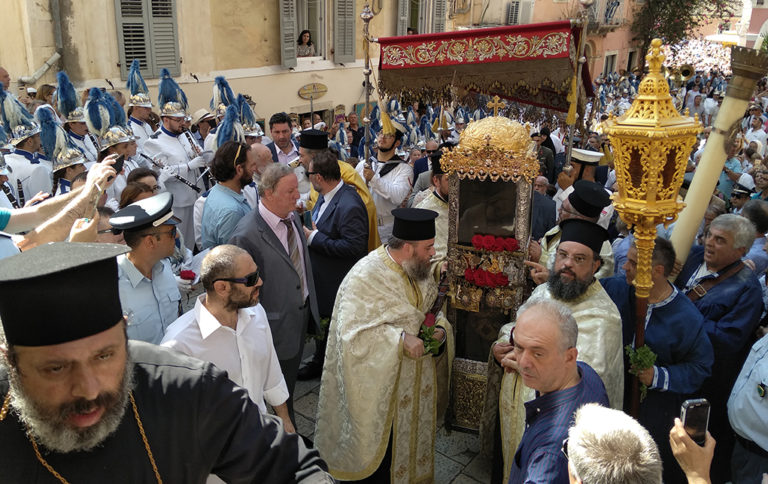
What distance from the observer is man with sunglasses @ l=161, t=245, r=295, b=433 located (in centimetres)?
315

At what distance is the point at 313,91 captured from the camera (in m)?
15.8

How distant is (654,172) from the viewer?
3045 millimetres

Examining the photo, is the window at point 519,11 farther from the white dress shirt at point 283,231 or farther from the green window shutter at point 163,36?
the white dress shirt at point 283,231

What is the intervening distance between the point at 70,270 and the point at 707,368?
3.60m

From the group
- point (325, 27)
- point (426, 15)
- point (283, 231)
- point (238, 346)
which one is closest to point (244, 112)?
point (283, 231)

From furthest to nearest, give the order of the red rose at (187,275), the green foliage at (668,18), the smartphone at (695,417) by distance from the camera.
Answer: the green foliage at (668,18), the red rose at (187,275), the smartphone at (695,417)

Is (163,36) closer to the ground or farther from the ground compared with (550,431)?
farther from the ground

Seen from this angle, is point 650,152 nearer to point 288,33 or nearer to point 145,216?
point 145,216

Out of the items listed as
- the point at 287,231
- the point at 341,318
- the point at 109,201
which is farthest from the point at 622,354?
the point at 109,201

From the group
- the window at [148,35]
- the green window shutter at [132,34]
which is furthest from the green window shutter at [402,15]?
the green window shutter at [132,34]

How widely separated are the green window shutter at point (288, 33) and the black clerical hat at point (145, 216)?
11821 mm

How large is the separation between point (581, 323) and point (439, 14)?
19213mm

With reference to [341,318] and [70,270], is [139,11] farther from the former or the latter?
[70,270]

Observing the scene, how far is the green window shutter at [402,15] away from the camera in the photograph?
59.6 feet
